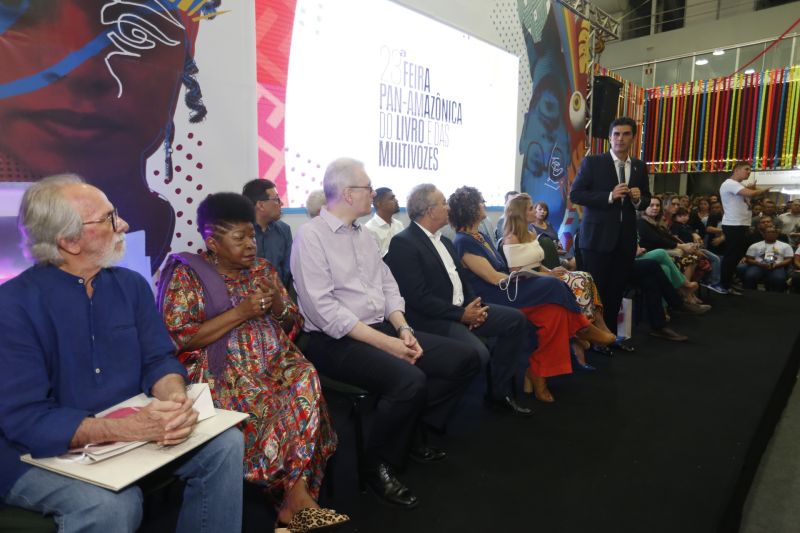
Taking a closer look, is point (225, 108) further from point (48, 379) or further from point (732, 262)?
point (732, 262)

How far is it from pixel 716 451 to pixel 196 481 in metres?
2.26

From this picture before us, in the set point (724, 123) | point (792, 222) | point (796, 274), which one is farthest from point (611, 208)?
point (724, 123)

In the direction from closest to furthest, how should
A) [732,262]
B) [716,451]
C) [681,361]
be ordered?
[716,451] < [681,361] < [732,262]

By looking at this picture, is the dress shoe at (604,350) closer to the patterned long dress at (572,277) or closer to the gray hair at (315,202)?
the patterned long dress at (572,277)

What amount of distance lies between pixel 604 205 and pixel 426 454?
2.31 metres

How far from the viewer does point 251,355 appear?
5.94ft

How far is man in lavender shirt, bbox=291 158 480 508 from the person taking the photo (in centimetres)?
189

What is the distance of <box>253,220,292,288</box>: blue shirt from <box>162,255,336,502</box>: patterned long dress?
970 millimetres

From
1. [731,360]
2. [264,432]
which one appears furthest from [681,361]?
→ [264,432]

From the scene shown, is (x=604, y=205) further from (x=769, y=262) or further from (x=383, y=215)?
(x=769, y=262)

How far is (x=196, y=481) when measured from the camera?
1.35 meters

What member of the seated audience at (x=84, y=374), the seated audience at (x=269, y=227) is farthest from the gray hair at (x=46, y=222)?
the seated audience at (x=269, y=227)

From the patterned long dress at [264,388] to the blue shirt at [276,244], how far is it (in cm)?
97

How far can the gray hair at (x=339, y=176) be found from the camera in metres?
2.15
